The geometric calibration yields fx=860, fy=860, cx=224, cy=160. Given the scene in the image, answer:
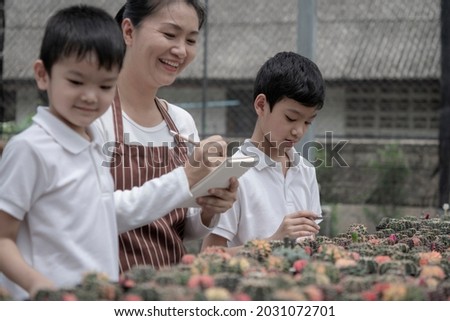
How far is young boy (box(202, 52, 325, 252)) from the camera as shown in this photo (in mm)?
2814

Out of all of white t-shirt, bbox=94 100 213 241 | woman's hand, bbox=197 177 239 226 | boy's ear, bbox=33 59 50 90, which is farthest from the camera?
woman's hand, bbox=197 177 239 226

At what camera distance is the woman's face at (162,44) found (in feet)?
8.02

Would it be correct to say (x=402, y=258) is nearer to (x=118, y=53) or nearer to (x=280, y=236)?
(x=280, y=236)

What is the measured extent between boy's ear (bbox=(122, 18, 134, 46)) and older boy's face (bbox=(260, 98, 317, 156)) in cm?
61

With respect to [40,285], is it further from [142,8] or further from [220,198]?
[142,8]

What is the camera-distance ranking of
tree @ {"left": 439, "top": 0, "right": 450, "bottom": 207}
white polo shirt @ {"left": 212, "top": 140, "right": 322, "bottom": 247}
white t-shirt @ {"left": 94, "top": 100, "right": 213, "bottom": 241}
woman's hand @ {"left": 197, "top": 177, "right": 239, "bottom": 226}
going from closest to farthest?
white t-shirt @ {"left": 94, "top": 100, "right": 213, "bottom": 241}, woman's hand @ {"left": 197, "top": 177, "right": 239, "bottom": 226}, white polo shirt @ {"left": 212, "top": 140, "right": 322, "bottom": 247}, tree @ {"left": 439, "top": 0, "right": 450, "bottom": 207}

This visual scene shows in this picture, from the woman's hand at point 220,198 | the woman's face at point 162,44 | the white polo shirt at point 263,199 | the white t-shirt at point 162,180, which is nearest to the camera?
the white t-shirt at point 162,180

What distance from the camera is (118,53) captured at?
6.30 feet

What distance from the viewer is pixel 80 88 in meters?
1.88

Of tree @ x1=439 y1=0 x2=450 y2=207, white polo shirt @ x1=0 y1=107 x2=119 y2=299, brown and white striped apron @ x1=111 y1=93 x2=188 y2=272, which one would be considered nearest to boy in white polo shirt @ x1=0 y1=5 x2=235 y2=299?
white polo shirt @ x1=0 y1=107 x2=119 y2=299

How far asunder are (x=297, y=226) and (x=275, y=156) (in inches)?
19.1

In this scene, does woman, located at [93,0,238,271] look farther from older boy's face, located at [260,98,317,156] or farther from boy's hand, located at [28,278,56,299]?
boy's hand, located at [28,278,56,299]

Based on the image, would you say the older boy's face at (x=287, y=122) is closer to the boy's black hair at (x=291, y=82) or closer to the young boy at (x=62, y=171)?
the boy's black hair at (x=291, y=82)

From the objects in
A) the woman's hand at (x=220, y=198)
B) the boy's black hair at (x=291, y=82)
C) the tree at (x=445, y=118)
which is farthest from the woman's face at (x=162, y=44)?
the tree at (x=445, y=118)
